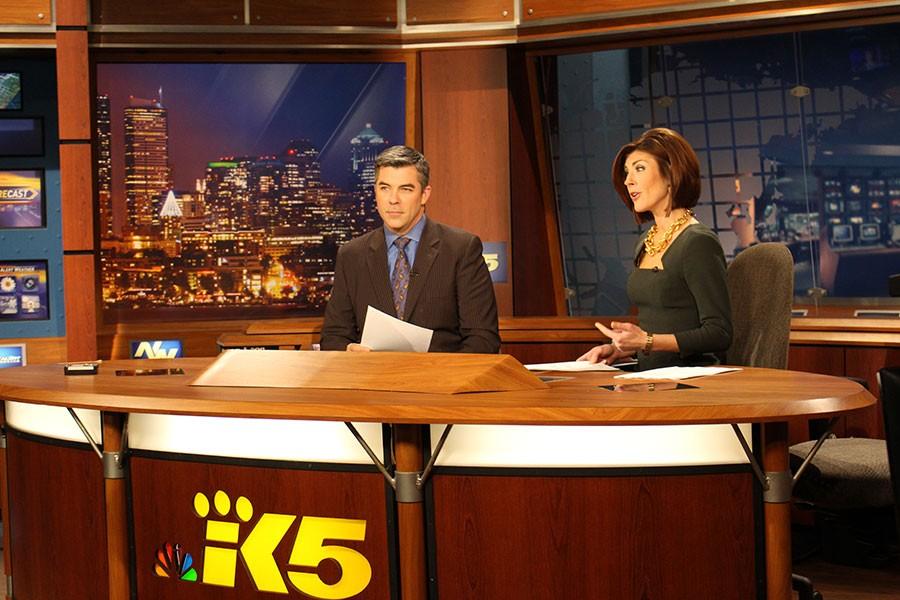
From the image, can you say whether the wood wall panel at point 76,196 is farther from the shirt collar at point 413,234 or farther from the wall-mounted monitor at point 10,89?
the shirt collar at point 413,234

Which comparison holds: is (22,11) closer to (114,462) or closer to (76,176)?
(76,176)

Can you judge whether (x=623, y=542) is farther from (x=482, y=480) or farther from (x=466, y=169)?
(x=466, y=169)

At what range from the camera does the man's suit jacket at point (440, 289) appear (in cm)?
341

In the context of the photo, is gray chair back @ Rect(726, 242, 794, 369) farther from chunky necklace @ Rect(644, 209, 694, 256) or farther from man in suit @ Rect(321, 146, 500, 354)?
man in suit @ Rect(321, 146, 500, 354)

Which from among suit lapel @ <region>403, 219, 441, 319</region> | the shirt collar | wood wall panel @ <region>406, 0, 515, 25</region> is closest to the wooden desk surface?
suit lapel @ <region>403, 219, 441, 319</region>

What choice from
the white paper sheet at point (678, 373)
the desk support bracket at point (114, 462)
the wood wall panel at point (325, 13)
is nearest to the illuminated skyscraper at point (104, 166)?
the wood wall panel at point (325, 13)

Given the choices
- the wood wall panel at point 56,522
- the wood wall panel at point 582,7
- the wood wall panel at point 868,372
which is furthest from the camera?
the wood wall panel at point 582,7

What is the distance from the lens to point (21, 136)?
18.0 ft

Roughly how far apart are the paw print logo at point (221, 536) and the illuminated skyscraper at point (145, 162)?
10.3ft

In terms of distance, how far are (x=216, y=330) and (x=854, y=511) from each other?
306 cm

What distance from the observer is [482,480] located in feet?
7.50

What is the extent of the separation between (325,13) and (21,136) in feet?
5.55

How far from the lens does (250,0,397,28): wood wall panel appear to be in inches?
205

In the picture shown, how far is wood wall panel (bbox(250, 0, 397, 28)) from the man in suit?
2.12 m
